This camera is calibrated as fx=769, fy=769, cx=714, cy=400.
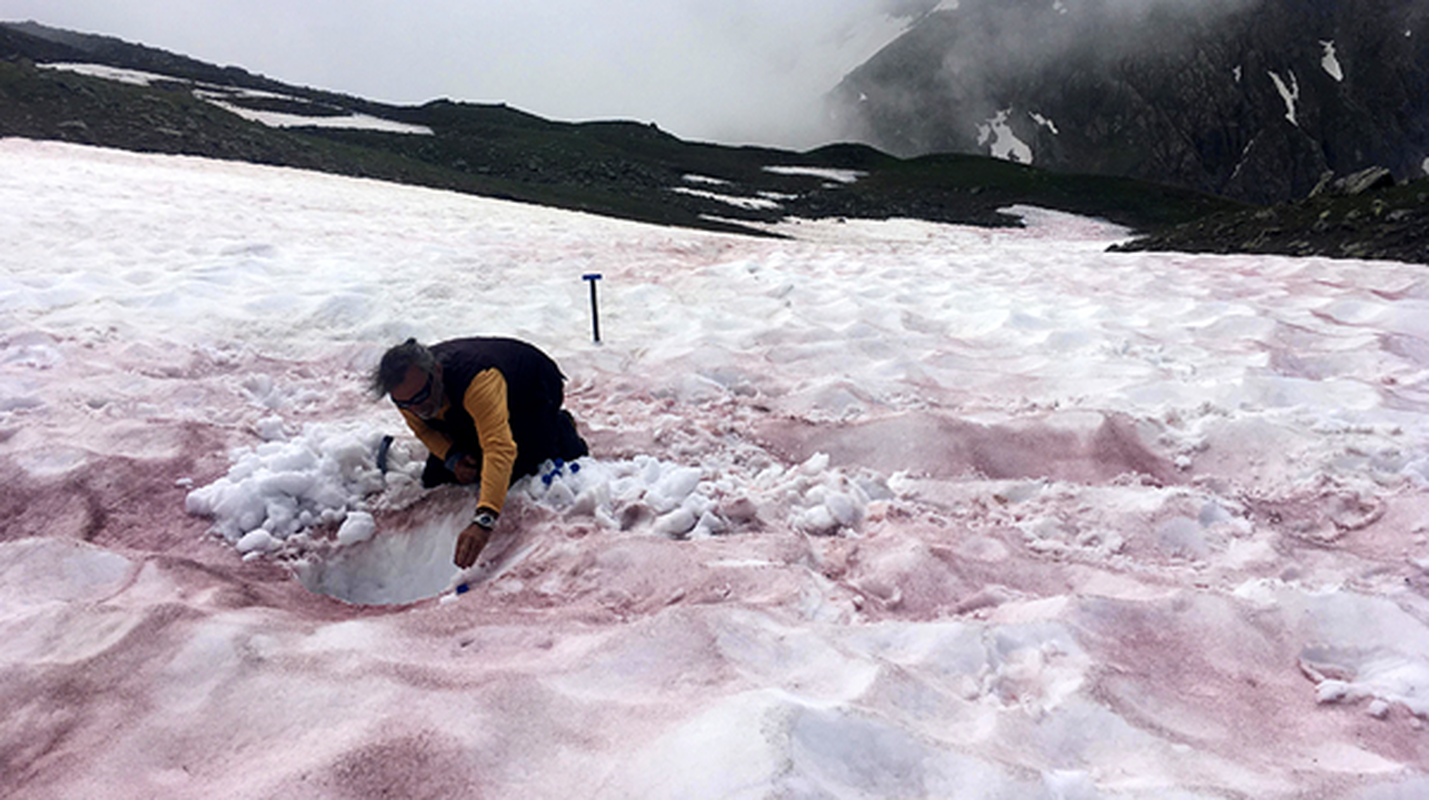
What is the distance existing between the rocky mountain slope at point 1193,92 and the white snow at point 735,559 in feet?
385

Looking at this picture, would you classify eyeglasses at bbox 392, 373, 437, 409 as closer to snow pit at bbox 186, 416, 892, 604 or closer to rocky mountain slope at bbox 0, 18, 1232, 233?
snow pit at bbox 186, 416, 892, 604

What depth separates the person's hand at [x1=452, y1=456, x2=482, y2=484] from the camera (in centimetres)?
372

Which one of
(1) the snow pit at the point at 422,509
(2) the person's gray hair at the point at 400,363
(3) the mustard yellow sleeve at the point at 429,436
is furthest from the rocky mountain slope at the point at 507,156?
(2) the person's gray hair at the point at 400,363

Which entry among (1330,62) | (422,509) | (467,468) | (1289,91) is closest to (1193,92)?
(1289,91)

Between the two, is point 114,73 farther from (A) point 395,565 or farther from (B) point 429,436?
(A) point 395,565

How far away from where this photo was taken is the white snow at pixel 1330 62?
112m

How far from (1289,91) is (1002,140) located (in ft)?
132

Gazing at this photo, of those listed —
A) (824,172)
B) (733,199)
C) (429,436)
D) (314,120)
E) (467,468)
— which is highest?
(314,120)

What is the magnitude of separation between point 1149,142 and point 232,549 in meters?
140

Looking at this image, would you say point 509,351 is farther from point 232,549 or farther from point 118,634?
point 118,634

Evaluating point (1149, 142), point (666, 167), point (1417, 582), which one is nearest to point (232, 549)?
point (1417, 582)

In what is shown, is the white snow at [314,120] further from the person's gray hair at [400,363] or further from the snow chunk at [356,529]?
the person's gray hair at [400,363]

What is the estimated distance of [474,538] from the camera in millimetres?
3176

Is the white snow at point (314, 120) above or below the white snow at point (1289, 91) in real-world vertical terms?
below
